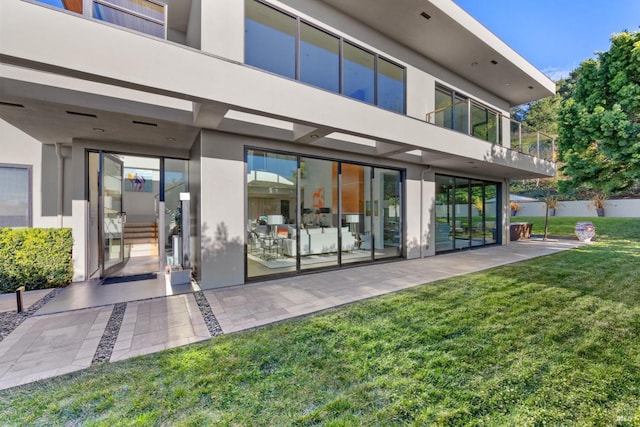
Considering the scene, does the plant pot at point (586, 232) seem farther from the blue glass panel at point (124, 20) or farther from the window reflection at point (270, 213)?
the blue glass panel at point (124, 20)

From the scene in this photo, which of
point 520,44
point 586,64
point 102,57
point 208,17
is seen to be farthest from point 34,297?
point 520,44

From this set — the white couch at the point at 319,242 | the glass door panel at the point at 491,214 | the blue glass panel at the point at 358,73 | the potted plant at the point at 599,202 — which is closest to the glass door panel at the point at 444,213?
the glass door panel at the point at 491,214

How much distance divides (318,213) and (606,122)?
9995mm

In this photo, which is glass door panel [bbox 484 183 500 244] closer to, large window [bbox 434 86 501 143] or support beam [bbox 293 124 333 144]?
large window [bbox 434 86 501 143]

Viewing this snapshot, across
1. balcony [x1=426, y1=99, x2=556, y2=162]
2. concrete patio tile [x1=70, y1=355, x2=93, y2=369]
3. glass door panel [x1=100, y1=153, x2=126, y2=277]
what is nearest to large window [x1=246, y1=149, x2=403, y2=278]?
balcony [x1=426, y1=99, x2=556, y2=162]

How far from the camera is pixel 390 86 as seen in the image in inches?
312

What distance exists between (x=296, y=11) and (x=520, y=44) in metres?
24.9

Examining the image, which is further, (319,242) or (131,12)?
(319,242)

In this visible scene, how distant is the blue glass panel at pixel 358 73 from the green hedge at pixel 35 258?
23.7 ft

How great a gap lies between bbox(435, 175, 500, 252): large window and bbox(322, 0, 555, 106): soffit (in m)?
3.74

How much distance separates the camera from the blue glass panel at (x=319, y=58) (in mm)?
6257

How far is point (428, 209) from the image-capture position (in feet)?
30.7

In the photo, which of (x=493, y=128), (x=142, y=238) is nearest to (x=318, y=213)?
(x=142, y=238)

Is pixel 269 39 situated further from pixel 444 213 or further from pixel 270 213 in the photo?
pixel 444 213
